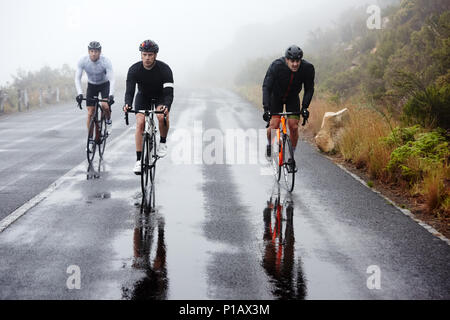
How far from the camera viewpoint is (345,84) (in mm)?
22719

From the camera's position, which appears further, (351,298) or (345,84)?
(345,84)

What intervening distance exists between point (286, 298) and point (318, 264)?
38.0 inches

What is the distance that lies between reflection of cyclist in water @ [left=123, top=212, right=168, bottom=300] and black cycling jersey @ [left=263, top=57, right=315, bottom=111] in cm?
309

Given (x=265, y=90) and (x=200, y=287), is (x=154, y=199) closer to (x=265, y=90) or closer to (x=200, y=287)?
(x=265, y=90)

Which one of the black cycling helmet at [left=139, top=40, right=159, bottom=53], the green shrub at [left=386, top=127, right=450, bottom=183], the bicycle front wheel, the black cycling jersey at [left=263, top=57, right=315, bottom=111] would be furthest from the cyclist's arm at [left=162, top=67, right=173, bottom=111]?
the green shrub at [left=386, top=127, right=450, bottom=183]

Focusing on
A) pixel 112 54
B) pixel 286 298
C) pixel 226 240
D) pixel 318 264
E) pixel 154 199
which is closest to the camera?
pixel 286 298

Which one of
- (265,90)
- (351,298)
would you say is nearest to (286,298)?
(351,298)

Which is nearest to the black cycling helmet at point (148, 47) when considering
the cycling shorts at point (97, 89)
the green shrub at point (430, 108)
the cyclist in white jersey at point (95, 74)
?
the cyclist in white jersey at point (95, 74)

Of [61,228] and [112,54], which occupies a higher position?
[112,54]

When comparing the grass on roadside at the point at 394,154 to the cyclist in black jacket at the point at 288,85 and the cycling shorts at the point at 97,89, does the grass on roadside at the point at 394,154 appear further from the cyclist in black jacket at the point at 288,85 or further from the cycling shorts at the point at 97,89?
the cycling shorts at the point at 97,89

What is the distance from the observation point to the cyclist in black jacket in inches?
338

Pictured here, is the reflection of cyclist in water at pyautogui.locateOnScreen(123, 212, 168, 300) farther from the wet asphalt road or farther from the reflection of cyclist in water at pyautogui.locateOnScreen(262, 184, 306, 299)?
the reflection of cyclist in water at pyautogui.locateOnScreen(262, 184, 306, 299)

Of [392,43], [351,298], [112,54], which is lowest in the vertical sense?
[351,298]

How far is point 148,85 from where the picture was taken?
8680 mm
